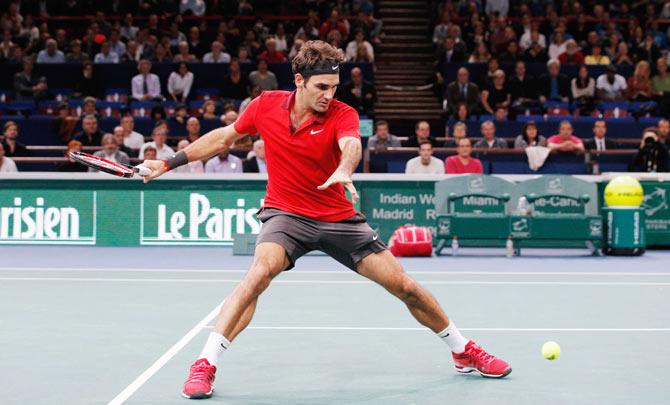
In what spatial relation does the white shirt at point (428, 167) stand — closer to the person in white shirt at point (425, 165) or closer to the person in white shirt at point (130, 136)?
the person in white shirt at point (425, 165)

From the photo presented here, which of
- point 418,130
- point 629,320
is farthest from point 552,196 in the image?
point 629,320

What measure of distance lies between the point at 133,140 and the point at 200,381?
37.3 feet

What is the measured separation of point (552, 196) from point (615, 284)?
11.6 feet

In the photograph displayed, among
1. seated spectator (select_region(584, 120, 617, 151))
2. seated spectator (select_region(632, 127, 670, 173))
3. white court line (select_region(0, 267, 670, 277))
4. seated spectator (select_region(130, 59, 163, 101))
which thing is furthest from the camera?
seated spectator (select_region(130, 59, 163, 101))

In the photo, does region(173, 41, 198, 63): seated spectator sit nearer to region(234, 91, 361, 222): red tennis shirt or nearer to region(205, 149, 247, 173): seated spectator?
region(205, 149, 247, 173): seated spectator

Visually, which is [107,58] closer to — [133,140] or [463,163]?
[133,140]

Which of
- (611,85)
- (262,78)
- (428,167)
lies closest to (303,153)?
(428,167)

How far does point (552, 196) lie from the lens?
13461mm

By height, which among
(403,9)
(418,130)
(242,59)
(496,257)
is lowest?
(496,257)

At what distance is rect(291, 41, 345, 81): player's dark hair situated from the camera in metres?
5.27

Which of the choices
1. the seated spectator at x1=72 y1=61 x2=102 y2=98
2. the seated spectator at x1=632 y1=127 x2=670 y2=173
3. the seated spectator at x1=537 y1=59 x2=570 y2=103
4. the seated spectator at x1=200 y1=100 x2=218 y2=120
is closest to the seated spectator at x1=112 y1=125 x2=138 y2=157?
the seated spectator at x1=200 y1=100 x2=218 y2=120

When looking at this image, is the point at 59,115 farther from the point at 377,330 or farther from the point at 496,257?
the point at 377,330

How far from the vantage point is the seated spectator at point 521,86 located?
734 inches

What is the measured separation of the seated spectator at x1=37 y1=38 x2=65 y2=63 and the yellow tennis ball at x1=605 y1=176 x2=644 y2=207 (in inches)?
460
